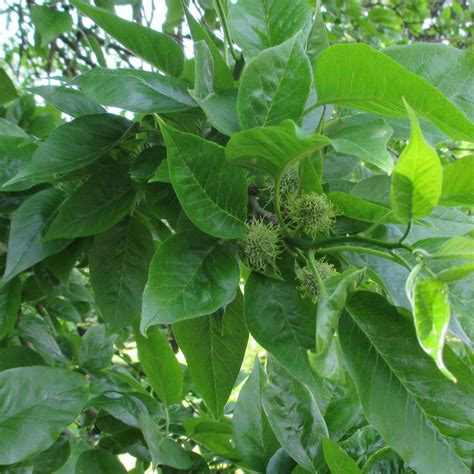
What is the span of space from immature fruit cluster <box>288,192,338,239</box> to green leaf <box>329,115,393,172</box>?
69 millimetres

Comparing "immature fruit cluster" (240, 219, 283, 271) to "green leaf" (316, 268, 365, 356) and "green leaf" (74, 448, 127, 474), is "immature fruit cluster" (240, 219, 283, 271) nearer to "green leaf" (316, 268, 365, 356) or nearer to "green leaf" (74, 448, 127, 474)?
"green leaf" (316, 268, 365, 356)

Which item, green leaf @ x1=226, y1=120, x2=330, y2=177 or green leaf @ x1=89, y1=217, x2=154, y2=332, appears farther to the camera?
green leaf @ x1=89, y1=217, x2=154, y2=332

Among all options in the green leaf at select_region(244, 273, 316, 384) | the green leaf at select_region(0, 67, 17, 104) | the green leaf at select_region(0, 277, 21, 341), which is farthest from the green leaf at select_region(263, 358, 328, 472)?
the green leaf at select_region(0, 67, 17, 104)

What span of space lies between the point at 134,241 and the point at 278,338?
0.33m

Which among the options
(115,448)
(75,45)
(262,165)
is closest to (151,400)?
(115,448)

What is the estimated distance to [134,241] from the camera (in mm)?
884

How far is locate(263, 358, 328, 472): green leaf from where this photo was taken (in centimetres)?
72

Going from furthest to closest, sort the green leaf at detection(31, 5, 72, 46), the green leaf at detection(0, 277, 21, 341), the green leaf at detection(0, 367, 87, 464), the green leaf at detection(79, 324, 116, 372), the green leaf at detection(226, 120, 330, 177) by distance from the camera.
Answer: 1. the green leaf at detection(31, 5, 72, 46)
2. the green leaf at detection(79, 324, 116, 372)
3. the green leaf at detection(0, 277, 21, 341)
4. the green leaf at detection(0, 367, 87, 464)
5. the green leaf at detection(226, 120, 330, 177)

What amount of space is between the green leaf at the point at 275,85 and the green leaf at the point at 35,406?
1.45ft

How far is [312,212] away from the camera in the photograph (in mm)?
642

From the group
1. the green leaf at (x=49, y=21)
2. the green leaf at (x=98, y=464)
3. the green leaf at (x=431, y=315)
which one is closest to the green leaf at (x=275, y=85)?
the green leaf at (x=431, y=315)

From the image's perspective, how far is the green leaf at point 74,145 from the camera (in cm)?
73

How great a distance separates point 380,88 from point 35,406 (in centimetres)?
58

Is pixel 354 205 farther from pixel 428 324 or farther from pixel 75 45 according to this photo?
pixel 75 45
